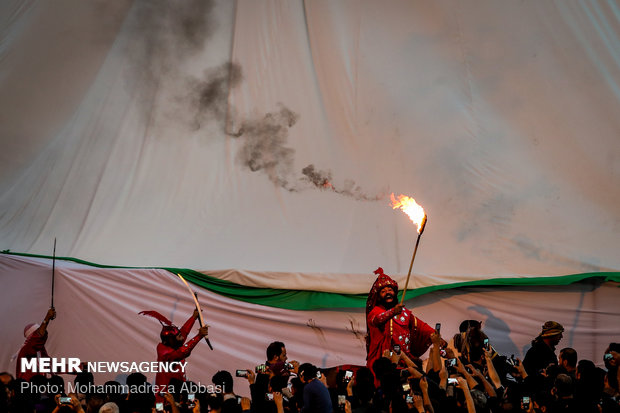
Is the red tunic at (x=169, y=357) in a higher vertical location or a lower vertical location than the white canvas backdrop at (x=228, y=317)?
lower

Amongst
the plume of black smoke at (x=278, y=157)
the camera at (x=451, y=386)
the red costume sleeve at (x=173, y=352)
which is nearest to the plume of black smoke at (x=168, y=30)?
the plume of black smoke at (x=278, y=157)

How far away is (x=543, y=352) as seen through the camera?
698cm

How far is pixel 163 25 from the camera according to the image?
36.6 ft

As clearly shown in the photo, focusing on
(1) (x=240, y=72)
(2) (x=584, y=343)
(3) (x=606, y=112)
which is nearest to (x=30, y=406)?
(2) (x=584, y=343)

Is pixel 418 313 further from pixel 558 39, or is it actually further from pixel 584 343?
pixel 558 39

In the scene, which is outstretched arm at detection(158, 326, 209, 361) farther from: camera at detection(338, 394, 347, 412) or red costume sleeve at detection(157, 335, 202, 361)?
camera at detection(338, 394, 347, 412)

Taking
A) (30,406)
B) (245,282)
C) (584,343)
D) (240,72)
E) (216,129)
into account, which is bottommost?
(30,406)

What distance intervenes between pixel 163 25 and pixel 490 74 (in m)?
4.60

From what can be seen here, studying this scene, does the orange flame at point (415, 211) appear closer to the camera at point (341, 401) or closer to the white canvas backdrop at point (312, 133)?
the white canvas backdrop at point (312, 133)

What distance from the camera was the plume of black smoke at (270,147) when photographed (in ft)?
32.8

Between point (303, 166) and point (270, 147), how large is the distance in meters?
0.55

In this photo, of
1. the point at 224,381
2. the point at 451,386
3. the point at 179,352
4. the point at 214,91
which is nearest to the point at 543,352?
the point at 451,386

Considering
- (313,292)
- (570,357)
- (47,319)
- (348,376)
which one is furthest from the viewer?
(313,292)

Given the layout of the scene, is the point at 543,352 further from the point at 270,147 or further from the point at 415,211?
the point at 270,147
